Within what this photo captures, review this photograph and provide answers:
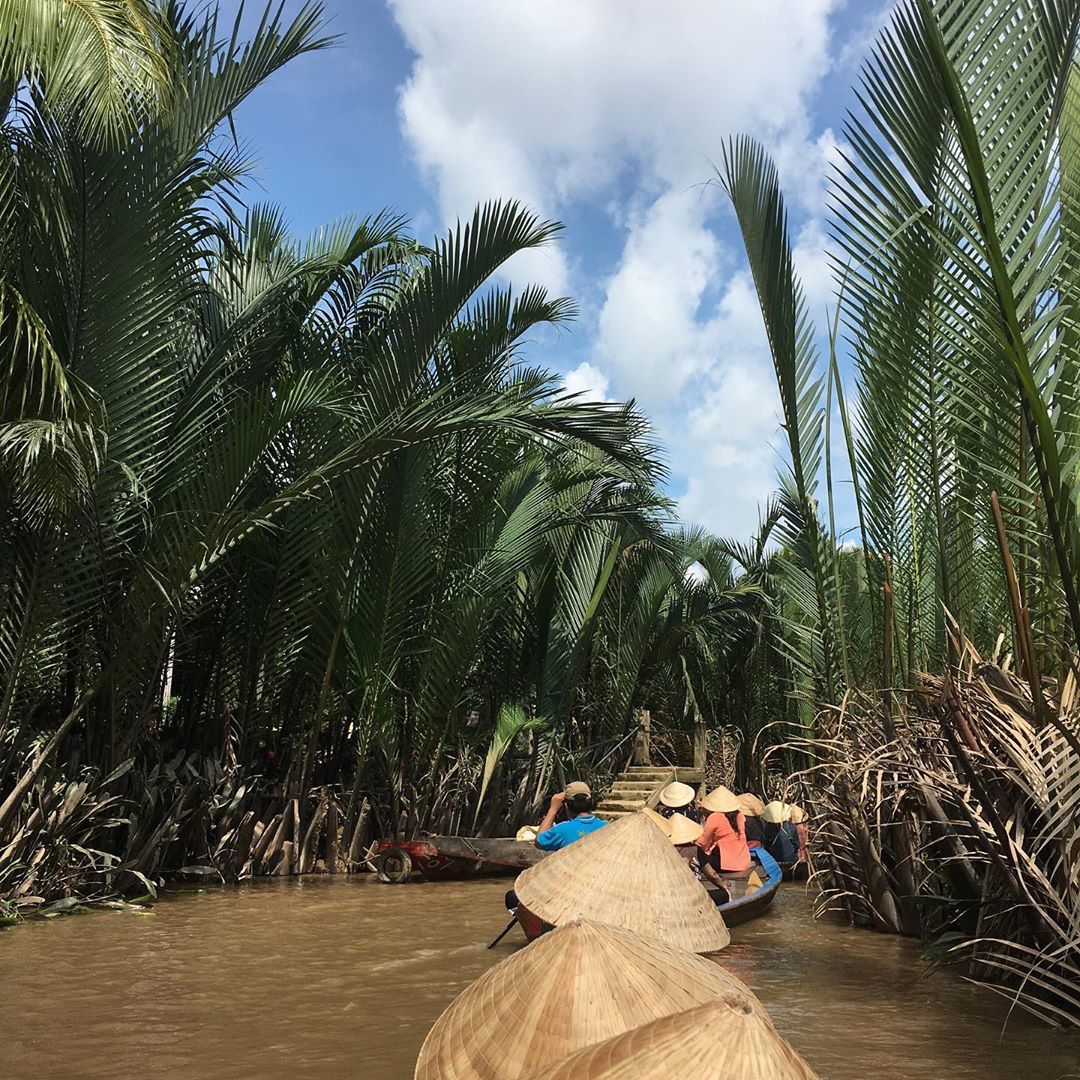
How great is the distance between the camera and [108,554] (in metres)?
8.62

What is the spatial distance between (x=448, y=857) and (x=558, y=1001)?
30.7 ft

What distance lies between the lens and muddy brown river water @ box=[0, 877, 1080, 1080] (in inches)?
185

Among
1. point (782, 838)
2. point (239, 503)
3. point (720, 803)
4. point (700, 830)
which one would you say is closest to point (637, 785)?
point (782, 838)

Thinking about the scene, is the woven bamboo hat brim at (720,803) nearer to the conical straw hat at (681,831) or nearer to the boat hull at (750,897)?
the conical straw hat at (681,831)

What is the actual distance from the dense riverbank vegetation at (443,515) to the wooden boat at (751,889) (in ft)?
2.23

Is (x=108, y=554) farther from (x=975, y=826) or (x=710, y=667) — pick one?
(x=710, y=667)

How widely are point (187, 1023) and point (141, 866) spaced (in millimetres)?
4294

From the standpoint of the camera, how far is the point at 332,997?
238 inches

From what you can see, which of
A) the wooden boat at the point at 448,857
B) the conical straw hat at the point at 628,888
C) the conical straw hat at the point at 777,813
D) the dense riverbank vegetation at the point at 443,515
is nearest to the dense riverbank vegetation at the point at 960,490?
the dense riverbank vegetation at the point at 443,515

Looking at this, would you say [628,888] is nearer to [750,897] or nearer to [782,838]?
[750,897]

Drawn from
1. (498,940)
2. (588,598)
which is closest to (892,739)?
(498,940)

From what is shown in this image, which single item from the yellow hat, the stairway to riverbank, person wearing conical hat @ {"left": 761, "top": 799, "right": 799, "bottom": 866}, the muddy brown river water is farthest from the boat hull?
the stairway to riverbank

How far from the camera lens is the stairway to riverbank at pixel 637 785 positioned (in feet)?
43.5

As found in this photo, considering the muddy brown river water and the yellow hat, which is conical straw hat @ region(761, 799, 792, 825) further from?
the muddy brown river water
